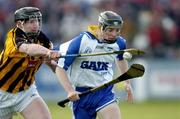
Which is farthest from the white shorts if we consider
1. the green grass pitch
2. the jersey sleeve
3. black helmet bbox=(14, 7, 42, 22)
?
the green grass pitch

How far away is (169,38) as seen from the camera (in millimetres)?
23031

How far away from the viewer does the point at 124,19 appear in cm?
2297

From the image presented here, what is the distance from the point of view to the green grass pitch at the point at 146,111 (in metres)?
18.7

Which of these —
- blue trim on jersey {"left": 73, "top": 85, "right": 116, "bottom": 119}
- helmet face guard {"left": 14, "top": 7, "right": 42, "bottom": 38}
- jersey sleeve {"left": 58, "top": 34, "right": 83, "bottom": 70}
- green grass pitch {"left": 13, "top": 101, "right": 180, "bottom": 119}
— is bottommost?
green grass pitch {"left": 13, "top": 101, "right": 180, "bottom": 119}

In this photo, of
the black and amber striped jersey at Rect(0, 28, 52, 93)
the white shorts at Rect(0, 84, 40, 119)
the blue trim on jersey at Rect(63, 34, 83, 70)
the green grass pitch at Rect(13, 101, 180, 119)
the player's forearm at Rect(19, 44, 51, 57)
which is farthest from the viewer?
the green grass pitch at Rect(13, 101, 180, 119)

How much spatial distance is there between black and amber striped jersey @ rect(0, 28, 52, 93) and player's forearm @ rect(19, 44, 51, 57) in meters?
0.28

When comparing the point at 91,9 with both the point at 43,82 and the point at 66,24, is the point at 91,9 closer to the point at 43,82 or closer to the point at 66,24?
the point at 66,24

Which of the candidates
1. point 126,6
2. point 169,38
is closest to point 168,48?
point 169,38

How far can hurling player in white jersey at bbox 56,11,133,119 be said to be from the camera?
11.2 metres

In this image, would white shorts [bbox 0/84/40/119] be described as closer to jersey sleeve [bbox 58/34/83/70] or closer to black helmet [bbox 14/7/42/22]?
jersey sleeve [bbox 58/34/83/70]

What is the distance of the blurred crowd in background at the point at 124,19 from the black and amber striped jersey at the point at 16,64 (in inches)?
441

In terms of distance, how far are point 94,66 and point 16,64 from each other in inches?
43.9

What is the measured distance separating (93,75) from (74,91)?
1.98 feet

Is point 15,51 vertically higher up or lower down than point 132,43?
higher up
